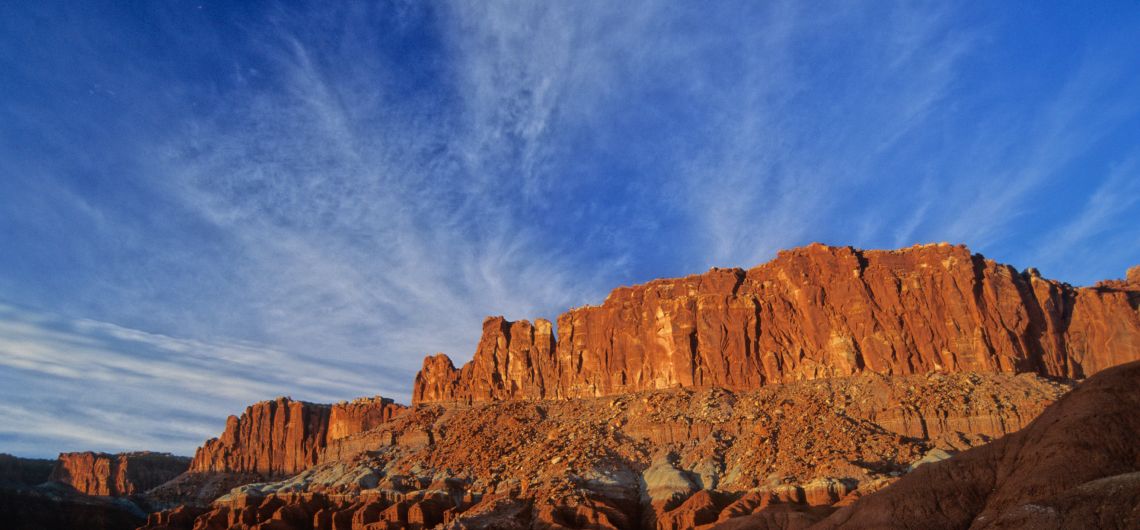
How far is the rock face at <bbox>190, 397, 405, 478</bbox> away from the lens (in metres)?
160

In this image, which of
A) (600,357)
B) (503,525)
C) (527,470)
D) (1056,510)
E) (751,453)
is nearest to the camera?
(1056,510)

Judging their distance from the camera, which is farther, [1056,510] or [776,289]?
[776,289]

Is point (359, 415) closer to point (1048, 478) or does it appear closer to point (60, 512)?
point (60, 512)

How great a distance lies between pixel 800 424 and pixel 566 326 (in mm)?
55025

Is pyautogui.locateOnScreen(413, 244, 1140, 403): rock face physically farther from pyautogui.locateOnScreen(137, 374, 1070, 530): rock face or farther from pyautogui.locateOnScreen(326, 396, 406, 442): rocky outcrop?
pyautogui.locateOnScreen(326, 396, 406, 442): rocky outcrop

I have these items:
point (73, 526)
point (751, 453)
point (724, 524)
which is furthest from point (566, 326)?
point (73, 526)

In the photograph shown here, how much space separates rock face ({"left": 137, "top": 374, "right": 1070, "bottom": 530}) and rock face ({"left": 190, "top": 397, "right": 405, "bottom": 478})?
39.0 meters

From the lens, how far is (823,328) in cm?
11319

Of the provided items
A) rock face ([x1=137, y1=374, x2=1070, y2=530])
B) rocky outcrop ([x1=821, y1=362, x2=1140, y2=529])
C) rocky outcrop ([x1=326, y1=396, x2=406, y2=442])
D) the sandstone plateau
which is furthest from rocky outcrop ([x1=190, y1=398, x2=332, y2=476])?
rocky outcrop ([x1=821, y1=362, x2=1140, y2=529])

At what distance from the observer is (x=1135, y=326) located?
10562cm

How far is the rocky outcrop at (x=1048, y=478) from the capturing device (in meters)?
24.5

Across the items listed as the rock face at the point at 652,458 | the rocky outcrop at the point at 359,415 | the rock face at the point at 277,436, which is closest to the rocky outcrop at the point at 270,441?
the rock face at the point at 277,436

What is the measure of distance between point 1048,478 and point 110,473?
650 ft

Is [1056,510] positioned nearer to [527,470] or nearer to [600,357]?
[527,470]
